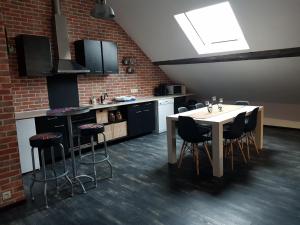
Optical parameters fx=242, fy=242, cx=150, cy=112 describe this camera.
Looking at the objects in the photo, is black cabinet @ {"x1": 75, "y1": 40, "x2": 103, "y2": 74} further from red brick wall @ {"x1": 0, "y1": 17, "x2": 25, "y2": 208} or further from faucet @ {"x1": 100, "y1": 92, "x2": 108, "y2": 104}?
red brick wall @ {"x1": 0, "y1": 17, "x2": 25, "y2": 208}

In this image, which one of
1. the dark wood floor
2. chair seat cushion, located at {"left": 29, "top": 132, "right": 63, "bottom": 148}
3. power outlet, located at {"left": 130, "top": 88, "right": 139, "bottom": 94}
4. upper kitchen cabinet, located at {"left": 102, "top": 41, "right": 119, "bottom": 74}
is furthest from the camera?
power outlet, located at {"left": 130, "top": 88, "right": 139, "bottom": 94}

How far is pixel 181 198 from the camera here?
9.18ft

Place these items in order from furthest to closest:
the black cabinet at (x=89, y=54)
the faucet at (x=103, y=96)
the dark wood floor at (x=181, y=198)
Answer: the faucet at (x=103, y=96) < the black cabinet at (x=89, y=54) < the dark wood floor at (x=181, y=198)

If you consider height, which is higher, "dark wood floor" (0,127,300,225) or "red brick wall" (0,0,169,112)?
"red brick wall" (0,0,169,112)

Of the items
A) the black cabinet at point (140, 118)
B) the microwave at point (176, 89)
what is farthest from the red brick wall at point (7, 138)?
the microwave at point (176, 89)

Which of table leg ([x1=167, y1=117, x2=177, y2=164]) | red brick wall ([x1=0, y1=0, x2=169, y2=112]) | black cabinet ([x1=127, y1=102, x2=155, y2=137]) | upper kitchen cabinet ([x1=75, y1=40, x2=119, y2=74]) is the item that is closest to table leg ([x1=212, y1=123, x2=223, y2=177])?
table leg ([x1=167, y1=117, x2=177, y2=164])

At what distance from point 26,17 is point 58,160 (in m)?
2.51

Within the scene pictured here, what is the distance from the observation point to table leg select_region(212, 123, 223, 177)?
322 centimetres

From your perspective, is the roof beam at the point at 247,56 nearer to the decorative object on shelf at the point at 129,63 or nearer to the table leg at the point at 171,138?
the decorative object on shelf at the point at 129,63

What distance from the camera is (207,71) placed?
568 cm

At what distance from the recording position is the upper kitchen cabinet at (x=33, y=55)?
3796 mm

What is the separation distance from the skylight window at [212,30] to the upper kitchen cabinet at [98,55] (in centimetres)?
149

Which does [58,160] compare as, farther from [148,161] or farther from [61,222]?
[61,222]

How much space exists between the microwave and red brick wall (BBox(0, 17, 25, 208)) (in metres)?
4.37
